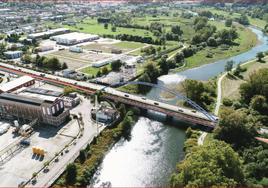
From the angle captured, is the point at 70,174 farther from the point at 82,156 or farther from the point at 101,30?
the point at 101,30

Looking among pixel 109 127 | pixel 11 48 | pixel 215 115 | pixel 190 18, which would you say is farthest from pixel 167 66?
pixel 190 18

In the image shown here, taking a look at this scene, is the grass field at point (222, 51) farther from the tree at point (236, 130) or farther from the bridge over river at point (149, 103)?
the tree at point (236, 130)

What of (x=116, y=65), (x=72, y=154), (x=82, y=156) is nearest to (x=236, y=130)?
(x=82, y=156)

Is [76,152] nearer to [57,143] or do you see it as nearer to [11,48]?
[57,143]

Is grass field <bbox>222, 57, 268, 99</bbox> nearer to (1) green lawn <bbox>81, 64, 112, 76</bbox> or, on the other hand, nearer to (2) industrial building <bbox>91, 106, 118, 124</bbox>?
(2) industrial building <bbox>91, 106, 118, 124</bbox>

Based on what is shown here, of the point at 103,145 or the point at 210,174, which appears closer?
the point at 210,174

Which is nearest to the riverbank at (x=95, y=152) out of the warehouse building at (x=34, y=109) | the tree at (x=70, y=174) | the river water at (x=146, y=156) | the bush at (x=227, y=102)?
the tree at (x=70, y=174)
